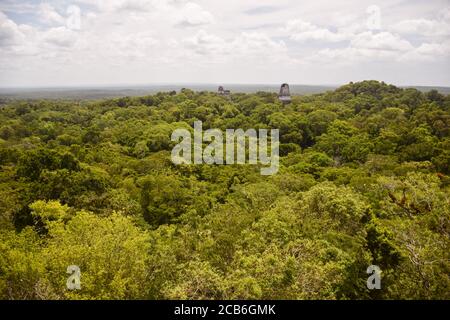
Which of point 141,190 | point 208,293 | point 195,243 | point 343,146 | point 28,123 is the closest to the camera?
point 208,293

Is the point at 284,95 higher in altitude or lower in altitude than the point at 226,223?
higher

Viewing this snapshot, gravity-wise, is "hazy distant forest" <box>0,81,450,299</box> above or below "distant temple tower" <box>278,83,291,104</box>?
below

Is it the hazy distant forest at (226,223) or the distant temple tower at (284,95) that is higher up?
the distant temple tower at (284,95)

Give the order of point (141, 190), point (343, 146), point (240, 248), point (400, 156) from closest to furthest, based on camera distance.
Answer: point (240, 248) → point (141, 190) → point (400, 156) → point (343, 146)

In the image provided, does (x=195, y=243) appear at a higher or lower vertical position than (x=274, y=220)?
lower

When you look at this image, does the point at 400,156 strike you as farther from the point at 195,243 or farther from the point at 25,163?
the point at 25,163

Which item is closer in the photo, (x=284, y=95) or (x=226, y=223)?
(x=226, y=223)

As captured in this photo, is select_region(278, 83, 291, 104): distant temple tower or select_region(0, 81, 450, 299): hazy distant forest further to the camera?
select_region(278, 83, 291, 104): distant temple tower
